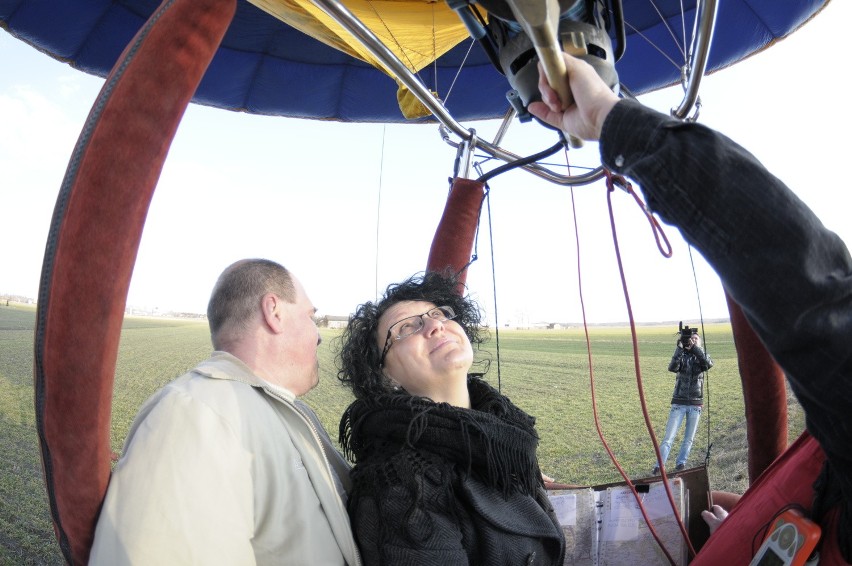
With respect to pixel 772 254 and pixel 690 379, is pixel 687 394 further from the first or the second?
pixel 772 254

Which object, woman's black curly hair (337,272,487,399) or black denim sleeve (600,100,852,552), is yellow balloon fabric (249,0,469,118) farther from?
black denim sleeve (600,100,852,552)

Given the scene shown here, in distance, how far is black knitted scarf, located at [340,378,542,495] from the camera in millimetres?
1218

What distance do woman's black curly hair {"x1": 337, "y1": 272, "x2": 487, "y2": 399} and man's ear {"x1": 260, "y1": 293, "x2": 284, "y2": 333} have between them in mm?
308

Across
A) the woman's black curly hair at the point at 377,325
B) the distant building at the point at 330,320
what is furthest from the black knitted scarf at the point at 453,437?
the distant building at the point at 330,320

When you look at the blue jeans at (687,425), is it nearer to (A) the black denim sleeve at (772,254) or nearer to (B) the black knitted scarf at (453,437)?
(B) the black knitted scarf at (453,437)

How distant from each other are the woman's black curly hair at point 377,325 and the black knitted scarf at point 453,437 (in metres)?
0.12

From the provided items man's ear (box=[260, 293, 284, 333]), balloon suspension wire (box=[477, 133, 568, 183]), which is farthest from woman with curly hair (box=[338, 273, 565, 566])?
balloon suspension wire (box=[477, 133, 568, 183])

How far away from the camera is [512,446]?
1286 mm

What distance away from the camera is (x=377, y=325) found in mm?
1611

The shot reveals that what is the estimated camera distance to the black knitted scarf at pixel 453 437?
1.22m

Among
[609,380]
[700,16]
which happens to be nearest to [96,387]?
[700,16]

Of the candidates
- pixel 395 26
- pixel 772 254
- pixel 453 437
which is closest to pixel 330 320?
pixel 395 26

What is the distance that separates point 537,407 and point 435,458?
555 centimetres

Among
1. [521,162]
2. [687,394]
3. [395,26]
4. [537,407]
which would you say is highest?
[395,26]
